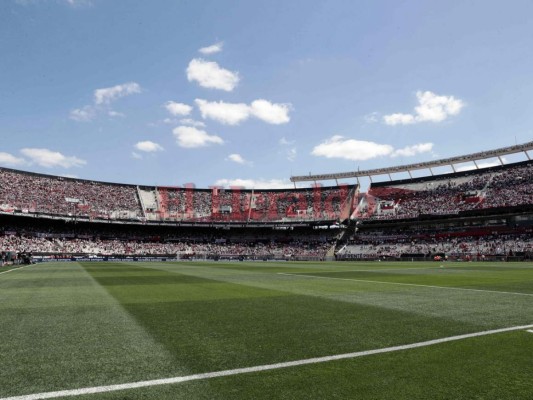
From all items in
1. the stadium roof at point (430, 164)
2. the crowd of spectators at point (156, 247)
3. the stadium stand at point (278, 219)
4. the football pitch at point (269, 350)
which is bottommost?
the crowd of spectators at point (156, 247)

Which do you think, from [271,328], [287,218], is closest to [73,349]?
[271,328]

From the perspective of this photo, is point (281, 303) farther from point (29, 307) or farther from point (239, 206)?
point (239, 206)

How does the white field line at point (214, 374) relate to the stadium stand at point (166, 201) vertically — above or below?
below

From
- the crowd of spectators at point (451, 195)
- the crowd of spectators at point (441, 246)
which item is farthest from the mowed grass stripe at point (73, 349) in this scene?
the crowd of spectators at point (451, 195)

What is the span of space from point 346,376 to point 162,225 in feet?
260

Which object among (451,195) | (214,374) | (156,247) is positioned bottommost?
(156,247)

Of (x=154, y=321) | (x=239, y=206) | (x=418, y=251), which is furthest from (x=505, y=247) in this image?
(x=154, y=321)

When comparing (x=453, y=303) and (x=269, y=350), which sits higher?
(x=269, y=350)

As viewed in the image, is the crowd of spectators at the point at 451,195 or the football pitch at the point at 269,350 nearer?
the football pitch at the point at 269,350

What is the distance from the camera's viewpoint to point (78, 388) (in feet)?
14.3

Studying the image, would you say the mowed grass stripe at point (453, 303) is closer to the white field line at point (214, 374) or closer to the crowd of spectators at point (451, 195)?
the white field line at point (214, 374)

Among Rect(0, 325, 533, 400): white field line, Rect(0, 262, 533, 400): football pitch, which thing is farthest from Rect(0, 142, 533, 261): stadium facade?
Rect(0, 325, 533, 400): white field line

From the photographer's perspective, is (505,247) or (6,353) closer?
(6,353)

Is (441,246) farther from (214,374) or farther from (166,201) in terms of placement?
(214,374)
